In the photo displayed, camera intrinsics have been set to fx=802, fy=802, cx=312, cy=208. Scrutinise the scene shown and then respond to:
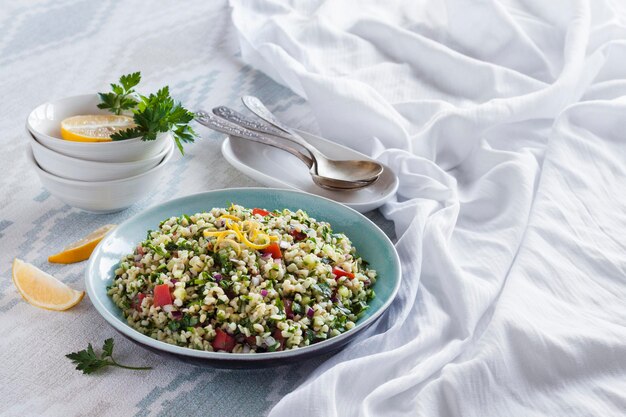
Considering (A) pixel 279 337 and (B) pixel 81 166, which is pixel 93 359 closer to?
(A) pixel 279 337

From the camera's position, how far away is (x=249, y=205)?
160cm

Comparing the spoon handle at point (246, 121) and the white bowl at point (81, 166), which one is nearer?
the white bowl at point (81, 166)

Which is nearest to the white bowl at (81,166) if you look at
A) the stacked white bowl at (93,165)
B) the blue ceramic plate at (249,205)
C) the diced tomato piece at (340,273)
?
the stacked white bowl at (93,165)

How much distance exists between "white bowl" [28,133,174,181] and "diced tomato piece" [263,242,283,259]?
0.41 meters

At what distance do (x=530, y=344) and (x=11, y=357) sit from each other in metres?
0.81

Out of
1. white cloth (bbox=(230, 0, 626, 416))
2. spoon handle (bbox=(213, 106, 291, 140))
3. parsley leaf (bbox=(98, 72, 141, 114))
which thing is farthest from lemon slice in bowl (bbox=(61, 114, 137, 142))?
white cloth (bbox=(230, 0, 626, 416))

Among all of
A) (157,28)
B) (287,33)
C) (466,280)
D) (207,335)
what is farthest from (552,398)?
(157,28)

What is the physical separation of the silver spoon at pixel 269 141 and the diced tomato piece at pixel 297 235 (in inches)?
13.1

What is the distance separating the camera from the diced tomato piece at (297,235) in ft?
4.62

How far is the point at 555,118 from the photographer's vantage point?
6.32 ft

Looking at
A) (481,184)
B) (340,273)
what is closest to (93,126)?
(340,273)

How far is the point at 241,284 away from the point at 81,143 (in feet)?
1.66

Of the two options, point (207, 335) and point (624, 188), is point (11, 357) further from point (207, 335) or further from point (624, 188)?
point (624, 188)

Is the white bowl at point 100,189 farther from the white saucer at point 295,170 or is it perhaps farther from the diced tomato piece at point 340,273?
the diced tomato piece at point 340,273
